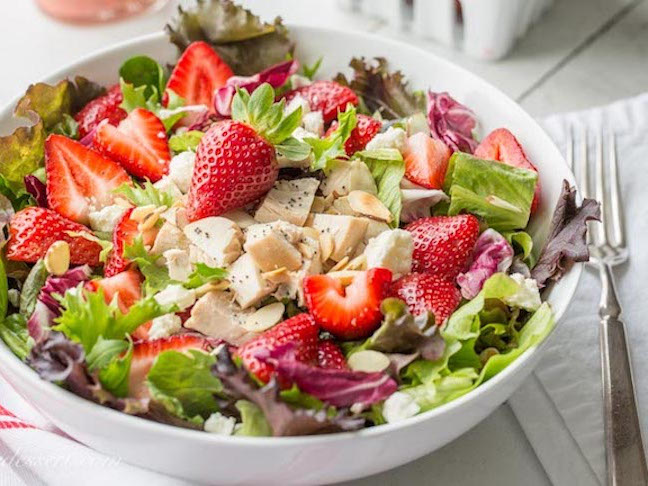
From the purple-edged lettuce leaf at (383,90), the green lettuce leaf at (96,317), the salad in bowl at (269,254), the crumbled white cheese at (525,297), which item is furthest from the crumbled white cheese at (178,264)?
the purple-edged lettuce leaf at (383,90)

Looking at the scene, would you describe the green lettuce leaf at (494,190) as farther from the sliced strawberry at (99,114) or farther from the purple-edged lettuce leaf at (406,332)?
the sliced strawberry at (99,114)

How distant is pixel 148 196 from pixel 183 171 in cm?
8

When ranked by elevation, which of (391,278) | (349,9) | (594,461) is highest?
(391,278)

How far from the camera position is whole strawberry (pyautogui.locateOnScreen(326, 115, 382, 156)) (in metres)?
2.00

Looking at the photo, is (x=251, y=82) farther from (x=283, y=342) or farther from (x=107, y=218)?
(x=283, y=342)

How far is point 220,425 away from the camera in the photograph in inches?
58.9

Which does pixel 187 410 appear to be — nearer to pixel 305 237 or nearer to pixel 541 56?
pixel 305 237

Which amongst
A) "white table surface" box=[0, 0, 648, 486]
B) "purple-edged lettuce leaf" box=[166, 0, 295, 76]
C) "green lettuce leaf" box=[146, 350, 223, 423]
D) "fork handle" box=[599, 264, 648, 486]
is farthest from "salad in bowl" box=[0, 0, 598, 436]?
"white table surface" box=[0, 0, 648, 486]

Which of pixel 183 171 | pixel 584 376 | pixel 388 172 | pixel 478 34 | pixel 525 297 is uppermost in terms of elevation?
pixel 183 171

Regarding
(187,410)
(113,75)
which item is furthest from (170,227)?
(113,75)

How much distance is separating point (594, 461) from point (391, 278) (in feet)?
1.71

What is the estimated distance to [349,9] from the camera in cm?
314

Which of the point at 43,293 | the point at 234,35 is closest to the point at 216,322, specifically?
the point at 43,293

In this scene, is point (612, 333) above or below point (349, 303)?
below
